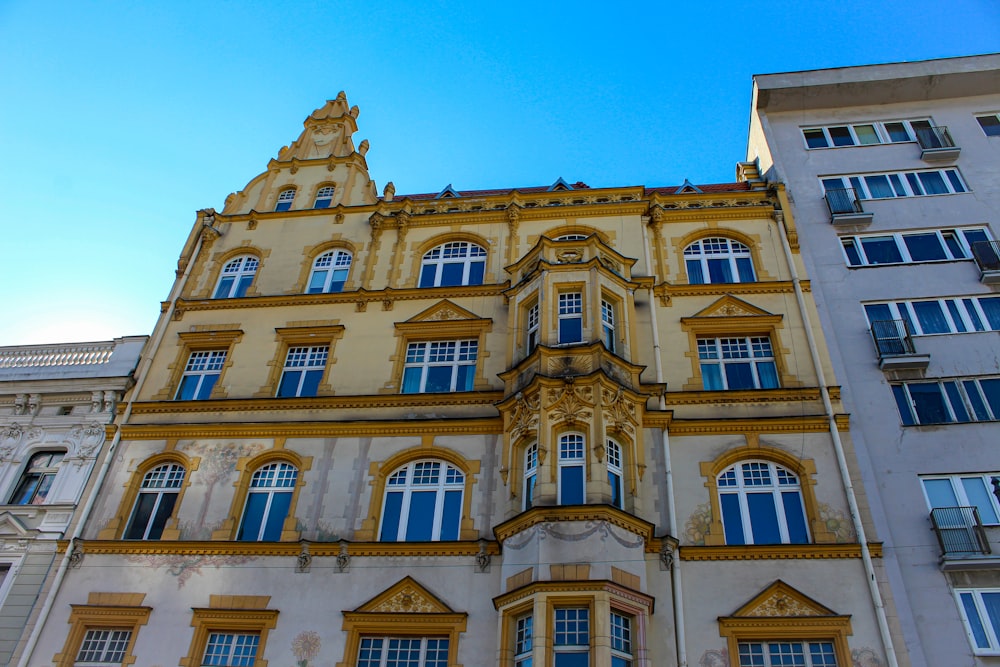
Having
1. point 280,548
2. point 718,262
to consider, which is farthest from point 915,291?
point 280,548

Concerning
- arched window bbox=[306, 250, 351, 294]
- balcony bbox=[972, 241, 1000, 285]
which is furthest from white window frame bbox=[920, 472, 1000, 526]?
arched window bbox=[306, 250, 351, 294]

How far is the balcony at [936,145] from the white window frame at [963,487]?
47.1 ft

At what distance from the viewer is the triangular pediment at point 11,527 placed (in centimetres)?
2312

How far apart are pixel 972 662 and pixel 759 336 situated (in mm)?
10891

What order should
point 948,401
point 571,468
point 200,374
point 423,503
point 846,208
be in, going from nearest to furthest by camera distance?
point 571,468
point 423,503
point 948,401
point 200,374
point 846,208

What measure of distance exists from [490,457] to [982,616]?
1311 centimetres

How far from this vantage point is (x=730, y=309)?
26.0 metres

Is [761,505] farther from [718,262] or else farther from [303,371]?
[303,371]

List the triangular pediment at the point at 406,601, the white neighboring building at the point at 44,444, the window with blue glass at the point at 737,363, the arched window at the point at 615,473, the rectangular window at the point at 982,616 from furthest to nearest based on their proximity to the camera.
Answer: the window with blue glass at the point at 737,363
the white neighboring building at the point at 44,444
the arched window at the point at 615,473
the triangular pediment at the point at 406,601
the rectangular window at the point at 982,616

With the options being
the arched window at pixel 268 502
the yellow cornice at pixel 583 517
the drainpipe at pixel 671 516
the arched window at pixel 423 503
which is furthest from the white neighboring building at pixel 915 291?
the arched window at pixel 268 502

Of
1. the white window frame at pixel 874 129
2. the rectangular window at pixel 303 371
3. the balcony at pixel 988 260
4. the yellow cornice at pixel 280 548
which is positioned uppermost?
the white window frame at pixel 874 129

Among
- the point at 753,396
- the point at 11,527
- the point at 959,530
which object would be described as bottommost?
the point at 11,527

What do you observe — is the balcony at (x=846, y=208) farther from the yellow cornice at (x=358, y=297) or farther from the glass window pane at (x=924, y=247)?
the yellow cornice at (x=358, y=297)

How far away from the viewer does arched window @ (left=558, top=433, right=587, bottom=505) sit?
20297 mm
